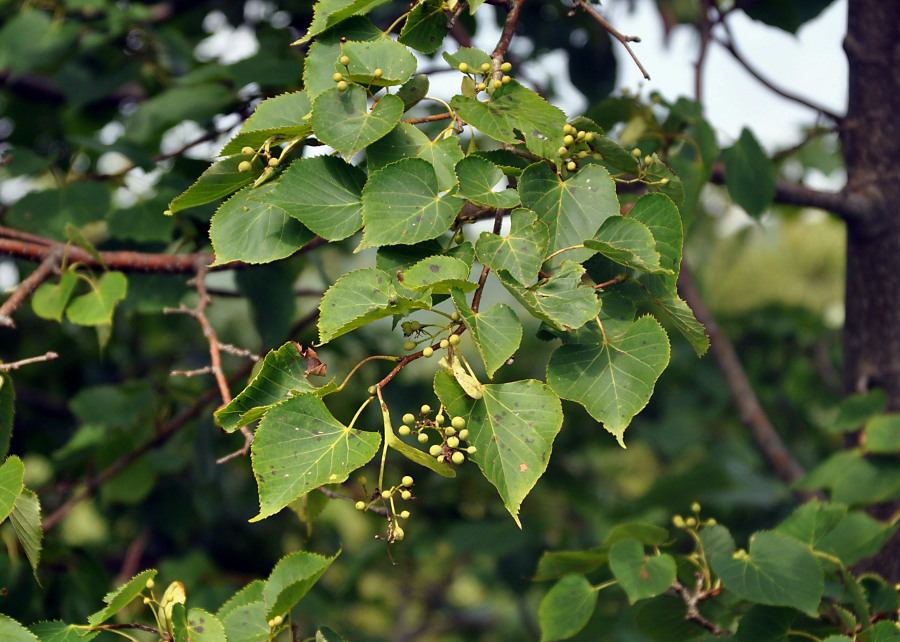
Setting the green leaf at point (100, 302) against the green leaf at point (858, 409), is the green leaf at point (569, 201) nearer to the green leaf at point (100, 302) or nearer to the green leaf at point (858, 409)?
the green leaf at point (100, 302)

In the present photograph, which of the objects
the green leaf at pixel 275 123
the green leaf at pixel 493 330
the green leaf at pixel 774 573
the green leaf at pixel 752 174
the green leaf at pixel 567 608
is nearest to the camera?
the green leaf at pixel 493 330

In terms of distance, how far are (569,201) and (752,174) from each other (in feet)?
2.18

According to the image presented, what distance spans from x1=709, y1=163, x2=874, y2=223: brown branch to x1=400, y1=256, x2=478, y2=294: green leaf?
875 millimetres

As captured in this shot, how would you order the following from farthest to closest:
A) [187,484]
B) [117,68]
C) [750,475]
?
[750,475], [187,484], [117,68]

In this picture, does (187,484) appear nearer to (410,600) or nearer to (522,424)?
(522,424)

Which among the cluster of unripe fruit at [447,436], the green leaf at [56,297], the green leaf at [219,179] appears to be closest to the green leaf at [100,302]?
the green leaf at [56,297]

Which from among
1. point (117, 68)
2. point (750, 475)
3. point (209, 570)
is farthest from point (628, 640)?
point (117, 68)

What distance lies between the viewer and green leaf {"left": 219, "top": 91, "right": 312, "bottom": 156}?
2.19 ft

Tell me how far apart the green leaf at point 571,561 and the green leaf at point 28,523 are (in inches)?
22.0

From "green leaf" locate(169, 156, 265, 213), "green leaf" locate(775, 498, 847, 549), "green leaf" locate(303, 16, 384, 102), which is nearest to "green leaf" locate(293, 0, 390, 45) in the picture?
"green leaf" locate(303, 16, 384, 102)

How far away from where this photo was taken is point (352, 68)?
26.2 inches

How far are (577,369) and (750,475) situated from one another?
2.09 m

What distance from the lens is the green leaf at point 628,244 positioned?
1.91ft

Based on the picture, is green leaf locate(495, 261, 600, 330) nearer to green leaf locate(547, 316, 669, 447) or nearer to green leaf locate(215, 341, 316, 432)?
green leaf locate(547, 316, 669, 447)
